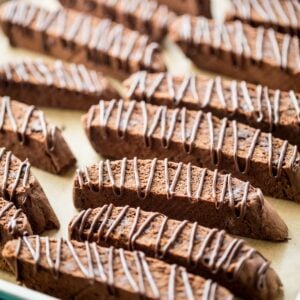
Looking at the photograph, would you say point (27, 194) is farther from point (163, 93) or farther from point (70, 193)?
point (163, 93)

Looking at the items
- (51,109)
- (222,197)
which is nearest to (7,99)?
(51,109)

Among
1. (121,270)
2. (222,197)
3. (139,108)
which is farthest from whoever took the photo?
(139,108)

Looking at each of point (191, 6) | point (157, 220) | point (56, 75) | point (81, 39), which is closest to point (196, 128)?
point (157, 220)

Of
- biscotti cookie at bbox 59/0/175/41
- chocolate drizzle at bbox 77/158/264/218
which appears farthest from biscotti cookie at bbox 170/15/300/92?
chocolate drizzle at bbox 77/158/264/218

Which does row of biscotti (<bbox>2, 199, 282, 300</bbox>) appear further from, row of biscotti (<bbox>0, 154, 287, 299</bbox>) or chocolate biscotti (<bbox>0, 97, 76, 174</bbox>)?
chocolate biscotti (<bbox>0, 97, 76, 174</bbox>)

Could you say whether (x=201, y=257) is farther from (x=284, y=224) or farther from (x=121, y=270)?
(x=284, y=224)
